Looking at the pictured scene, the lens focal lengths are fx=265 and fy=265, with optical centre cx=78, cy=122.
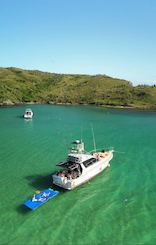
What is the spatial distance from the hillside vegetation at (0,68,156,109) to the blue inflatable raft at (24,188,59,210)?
115770mm

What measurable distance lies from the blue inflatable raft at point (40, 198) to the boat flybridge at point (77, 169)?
1.54 metres

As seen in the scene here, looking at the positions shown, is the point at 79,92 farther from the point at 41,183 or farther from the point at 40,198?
the point at 40,198

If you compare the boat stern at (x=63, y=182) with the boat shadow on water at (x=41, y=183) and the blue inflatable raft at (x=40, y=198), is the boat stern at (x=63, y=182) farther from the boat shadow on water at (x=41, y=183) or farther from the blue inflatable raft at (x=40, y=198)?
the blue inflatable raft at (x=40, y=198)

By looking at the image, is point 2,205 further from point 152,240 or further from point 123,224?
point 152,240

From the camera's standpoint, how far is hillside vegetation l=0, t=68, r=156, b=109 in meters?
147

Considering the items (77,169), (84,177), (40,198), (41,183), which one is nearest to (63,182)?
(77,169)

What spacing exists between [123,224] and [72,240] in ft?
15.9

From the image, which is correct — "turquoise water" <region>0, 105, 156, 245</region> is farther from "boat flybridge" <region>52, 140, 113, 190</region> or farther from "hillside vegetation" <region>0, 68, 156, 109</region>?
"hillside vegetation" <region>0, 68, 156, 109</region>

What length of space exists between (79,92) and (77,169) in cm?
14417

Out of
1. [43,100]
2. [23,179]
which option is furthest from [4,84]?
[23,179]

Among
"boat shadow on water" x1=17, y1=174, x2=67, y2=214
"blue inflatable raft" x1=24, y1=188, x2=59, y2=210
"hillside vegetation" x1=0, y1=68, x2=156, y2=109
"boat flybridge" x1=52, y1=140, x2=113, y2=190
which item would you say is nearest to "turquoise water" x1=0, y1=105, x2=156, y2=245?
"boat shadow on water" x1=17, y1=174, x2=67, y2=214

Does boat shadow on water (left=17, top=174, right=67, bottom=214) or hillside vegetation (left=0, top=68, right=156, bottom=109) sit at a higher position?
hillside vegetation (left=0, top=68, right=156, bottom=109)

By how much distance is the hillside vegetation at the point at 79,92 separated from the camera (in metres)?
147

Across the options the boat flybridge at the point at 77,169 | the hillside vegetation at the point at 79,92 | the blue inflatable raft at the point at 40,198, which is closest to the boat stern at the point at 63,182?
the boat flybridge at the point at 77,169
